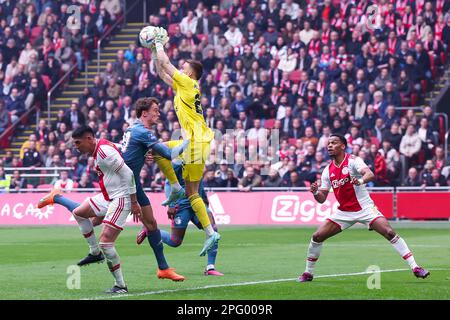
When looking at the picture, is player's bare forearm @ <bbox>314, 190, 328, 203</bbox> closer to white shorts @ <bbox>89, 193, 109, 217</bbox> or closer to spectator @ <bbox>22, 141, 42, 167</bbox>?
white shorts @ <bbox>89, 193, 109, 217</bbox>

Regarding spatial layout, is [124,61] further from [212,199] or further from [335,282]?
[335,282]

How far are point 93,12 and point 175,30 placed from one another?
15.7ft

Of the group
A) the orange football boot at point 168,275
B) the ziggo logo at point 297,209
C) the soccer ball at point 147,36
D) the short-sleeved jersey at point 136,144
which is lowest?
the ziggo logo at point 297,209

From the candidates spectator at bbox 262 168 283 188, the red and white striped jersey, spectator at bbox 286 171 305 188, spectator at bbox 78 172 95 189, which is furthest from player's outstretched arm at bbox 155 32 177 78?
spectator at bbox 78 172 95 189

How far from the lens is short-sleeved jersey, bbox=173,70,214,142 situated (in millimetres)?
15828

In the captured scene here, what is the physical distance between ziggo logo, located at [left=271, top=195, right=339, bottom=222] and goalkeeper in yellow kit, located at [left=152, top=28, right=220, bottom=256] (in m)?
13.3

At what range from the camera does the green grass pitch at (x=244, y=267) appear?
1290 cm

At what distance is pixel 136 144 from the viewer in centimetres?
1391

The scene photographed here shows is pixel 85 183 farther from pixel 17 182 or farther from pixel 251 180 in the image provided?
pixel 251 180

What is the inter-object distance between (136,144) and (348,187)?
2.89m

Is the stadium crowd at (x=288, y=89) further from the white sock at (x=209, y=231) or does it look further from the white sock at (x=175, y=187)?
the white sock at (x=175, y=187)

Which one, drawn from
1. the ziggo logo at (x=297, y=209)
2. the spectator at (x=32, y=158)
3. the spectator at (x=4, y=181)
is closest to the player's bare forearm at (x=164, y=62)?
the ziggo logo at (x=297, y=209)

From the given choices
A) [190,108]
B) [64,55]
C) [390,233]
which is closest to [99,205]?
[190,108]
